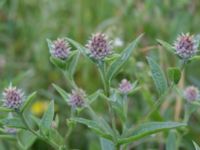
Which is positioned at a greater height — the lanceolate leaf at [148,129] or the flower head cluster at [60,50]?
the flower head cluster at [60,50]

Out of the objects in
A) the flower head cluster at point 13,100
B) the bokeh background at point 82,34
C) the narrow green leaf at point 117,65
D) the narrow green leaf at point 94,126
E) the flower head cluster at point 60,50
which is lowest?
the narrow green leaf at point 94,126

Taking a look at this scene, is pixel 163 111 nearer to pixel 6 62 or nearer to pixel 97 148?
pixel 97 148

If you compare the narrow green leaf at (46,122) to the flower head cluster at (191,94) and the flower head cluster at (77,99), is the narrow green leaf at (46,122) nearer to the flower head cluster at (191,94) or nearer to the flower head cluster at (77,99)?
the flower head cluster at (77,99)

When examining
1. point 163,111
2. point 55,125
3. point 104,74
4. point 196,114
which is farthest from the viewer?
point 196,114

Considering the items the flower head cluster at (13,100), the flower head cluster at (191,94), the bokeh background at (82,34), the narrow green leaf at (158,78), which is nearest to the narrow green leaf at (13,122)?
the flower head cluster at (13,100)

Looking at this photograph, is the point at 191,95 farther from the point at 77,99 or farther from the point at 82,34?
the point at 82,34

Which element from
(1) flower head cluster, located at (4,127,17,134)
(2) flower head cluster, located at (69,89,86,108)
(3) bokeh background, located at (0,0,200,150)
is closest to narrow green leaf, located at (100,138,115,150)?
(2) flower head cluster, located at (69,89,86,108)

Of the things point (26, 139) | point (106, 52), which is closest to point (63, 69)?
point (106, 52)
